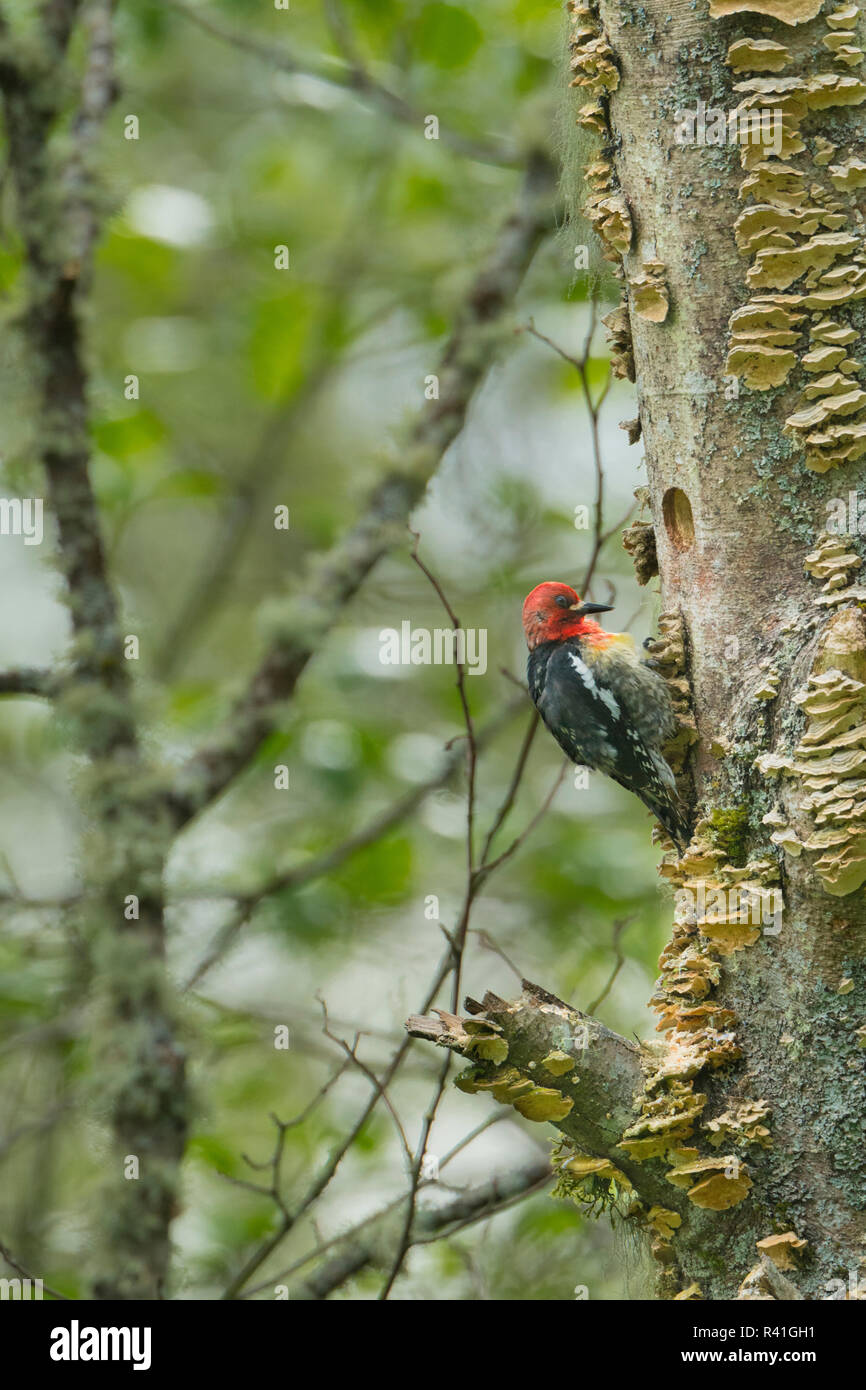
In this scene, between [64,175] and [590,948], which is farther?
[590,948]

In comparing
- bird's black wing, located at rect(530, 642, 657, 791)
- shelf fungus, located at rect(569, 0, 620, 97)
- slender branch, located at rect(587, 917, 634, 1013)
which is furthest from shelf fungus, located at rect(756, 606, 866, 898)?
shelf fungus, located at rect(569, 0, 620, 97)

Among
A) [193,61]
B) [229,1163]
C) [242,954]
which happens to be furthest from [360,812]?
[193,61]

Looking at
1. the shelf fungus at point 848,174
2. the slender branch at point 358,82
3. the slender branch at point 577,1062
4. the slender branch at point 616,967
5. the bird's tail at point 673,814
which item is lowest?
the slender branch at point 577,1062

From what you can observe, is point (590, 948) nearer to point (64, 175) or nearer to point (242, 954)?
point (242, 954)

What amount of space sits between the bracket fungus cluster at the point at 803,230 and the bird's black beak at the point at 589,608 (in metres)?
1.13

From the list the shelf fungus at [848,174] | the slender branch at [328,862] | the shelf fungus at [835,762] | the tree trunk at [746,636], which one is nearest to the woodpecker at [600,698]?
the tree trunk at [746,636]

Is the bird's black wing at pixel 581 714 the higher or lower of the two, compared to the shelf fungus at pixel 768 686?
higher

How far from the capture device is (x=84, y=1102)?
10.6 ft

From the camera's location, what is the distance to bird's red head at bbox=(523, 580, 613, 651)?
3.41 metres

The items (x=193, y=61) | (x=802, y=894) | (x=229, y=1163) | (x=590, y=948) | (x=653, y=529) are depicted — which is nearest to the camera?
(x=802, y=894)

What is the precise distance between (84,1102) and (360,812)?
200 centimetres

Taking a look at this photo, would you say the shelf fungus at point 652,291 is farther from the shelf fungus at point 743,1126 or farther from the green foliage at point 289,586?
the shelf fungus at point 743,1126

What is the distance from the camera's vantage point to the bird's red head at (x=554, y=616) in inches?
134
